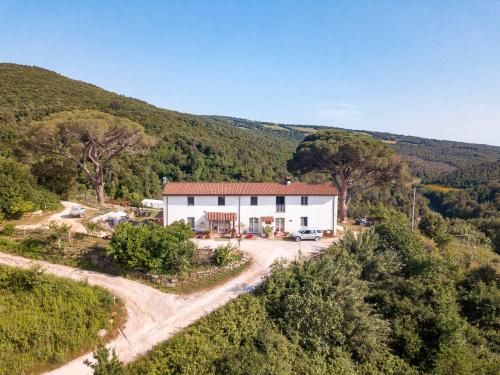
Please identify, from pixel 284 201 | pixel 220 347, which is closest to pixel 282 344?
pixel 220 347

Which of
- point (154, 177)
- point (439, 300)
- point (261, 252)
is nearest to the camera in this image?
point (439, 300)

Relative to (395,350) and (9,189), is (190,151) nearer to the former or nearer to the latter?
(9,189)

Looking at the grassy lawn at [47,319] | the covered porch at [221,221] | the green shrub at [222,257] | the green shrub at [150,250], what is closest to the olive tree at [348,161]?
the covered porch at [221,221]

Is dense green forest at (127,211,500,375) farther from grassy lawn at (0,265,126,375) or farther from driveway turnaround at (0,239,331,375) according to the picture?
grassy lawn at (0,265,126,375)

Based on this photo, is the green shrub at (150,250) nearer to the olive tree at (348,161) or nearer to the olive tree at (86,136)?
the olive tree at (86,136)

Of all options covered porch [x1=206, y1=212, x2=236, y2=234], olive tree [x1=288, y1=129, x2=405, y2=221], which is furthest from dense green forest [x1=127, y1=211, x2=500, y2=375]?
olive tree [x1=288, y1=129, x2=405, y2=221]

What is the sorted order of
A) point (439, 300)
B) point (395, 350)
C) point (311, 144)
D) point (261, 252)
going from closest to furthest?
point (395, 350), point (439, 300), point (261, 252), point (311, 144)

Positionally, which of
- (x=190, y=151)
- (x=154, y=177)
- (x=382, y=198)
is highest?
(x=190, y=151)

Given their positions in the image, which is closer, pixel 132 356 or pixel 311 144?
pixel 132 356
